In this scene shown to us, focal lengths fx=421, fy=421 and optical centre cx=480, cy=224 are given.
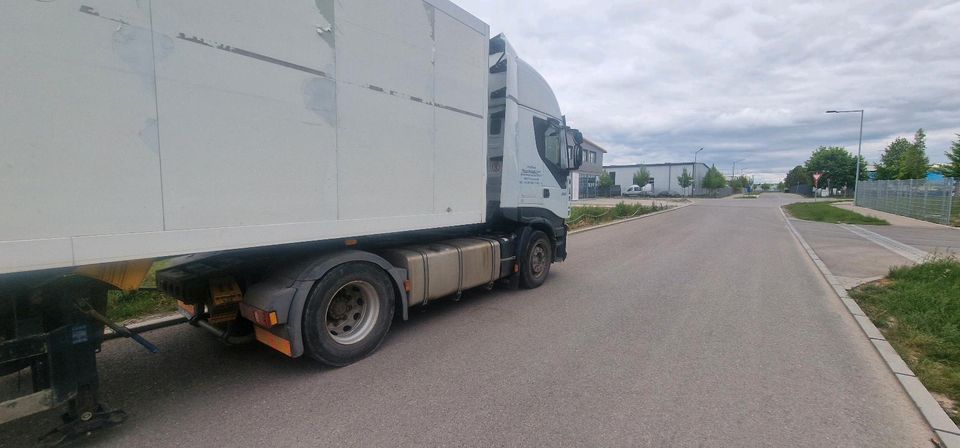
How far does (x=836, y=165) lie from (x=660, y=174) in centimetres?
2668

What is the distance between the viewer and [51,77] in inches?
87.7

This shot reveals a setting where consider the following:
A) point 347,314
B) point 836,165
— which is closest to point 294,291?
point 347,314

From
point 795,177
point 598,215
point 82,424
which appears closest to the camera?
point 82,424

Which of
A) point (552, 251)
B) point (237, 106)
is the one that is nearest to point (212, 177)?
point (237, 106)

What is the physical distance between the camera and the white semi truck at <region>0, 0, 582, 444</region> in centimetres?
228

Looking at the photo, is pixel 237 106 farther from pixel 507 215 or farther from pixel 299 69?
pixel 507 215

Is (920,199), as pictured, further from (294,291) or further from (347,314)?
(294,291)

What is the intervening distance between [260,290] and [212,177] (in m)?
1.19

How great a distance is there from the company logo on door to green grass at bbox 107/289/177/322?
4842 mm

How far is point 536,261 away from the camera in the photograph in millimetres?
6980

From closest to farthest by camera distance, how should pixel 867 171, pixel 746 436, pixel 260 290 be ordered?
pixel 746 436, pixel 260 290, pixel 867 171

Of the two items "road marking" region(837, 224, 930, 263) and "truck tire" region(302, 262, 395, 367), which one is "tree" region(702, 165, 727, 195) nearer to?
"road marking" region(837, 224, 930, 263)

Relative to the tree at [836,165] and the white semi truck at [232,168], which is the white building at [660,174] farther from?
the white semi truck at [232,168]

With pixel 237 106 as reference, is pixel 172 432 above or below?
below
